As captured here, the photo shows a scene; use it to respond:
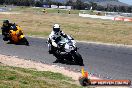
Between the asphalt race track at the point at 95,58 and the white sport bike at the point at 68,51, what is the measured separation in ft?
1.39

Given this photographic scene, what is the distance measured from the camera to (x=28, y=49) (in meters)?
21.0

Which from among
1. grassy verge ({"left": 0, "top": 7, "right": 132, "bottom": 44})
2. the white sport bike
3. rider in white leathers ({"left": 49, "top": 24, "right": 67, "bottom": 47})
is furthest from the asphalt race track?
grassy verge ({"left": 0, "top": 7, "right": 132, "bottom": 44})

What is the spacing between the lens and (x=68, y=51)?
53.8 feet

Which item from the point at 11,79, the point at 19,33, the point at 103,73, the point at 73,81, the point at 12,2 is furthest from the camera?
the point at 12,2

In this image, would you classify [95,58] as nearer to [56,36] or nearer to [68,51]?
[68,51]

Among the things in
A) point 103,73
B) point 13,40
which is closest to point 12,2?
point 13,40

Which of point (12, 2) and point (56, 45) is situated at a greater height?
point (56, 45)

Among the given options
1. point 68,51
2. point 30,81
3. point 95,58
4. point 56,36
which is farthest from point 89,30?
point 30,81

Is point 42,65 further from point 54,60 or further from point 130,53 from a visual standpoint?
point 130,53

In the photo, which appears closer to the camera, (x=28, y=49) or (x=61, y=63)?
(x=61, y=63)

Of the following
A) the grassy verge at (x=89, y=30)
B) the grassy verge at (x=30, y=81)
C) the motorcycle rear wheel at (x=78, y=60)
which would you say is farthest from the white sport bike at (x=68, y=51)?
the grassy verge at (x=89, y=30)

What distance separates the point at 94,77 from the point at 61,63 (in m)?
3.62

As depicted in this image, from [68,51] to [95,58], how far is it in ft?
7.13

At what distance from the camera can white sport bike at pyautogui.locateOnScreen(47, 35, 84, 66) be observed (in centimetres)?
1633
